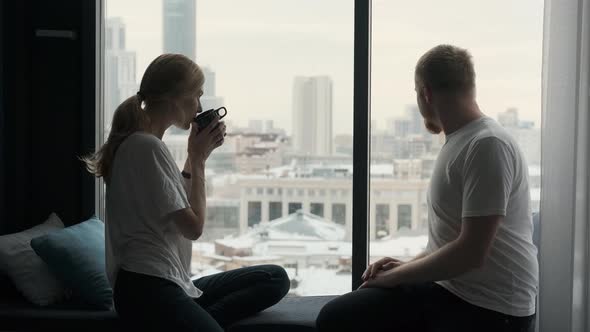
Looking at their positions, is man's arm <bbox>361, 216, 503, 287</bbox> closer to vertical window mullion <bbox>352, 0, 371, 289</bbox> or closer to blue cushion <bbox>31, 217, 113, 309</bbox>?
vertical window mullion <bbox>352, 0, 371, 289</bbox>

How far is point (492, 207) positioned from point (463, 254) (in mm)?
137

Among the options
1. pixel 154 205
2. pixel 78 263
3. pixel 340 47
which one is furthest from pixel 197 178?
pixel 340 47

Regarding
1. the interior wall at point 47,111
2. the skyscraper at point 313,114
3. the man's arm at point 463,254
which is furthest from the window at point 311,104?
the man's arm at point 463,254

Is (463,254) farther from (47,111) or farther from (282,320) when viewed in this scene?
(47,111)

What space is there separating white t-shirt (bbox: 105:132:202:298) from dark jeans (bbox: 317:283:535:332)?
455 millimetres

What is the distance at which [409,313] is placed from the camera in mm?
1997

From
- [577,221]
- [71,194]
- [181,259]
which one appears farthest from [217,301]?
[577,221]

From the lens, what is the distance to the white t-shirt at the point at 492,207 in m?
1.85

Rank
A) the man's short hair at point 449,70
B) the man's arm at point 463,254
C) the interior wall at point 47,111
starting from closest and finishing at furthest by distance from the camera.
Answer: the man's arm at point 463,254 → the man's short hair at point 449,70 → the interior wall at point 47,111

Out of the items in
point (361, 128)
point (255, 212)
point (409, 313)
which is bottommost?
point (409, 313)

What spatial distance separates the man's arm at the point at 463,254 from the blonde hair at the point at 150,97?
850 mm

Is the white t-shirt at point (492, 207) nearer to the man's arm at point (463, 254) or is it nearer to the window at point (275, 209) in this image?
the man's arm at point (463, 254)

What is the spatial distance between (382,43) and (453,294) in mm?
1239

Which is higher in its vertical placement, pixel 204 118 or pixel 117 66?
pixel 117 66
